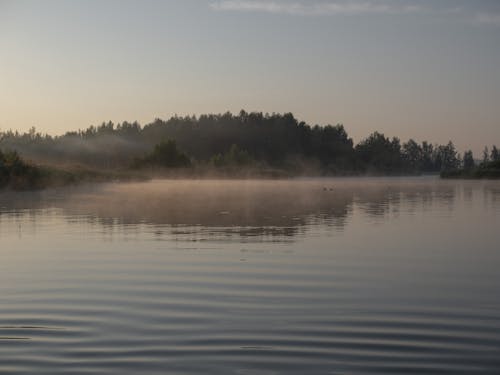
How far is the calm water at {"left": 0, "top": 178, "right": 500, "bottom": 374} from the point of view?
8172mm

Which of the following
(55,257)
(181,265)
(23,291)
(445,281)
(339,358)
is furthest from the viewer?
(55,257)

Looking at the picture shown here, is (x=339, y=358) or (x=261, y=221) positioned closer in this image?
(x=339, y=358)

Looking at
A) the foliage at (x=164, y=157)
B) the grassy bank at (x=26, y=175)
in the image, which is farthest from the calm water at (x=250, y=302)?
the foliage at (x=164, y=157)

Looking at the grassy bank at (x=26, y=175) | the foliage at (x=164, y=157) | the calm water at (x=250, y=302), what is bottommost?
the calm water at (x=250, y=302)

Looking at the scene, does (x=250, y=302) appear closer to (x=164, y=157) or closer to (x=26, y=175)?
(x=26, y=175)

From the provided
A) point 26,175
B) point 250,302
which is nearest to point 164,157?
point 26,175

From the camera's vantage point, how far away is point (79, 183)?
8544 cm

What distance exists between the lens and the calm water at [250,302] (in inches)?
322

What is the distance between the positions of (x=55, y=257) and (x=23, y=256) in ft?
3.04

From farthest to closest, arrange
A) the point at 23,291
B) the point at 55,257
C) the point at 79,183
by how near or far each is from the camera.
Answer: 1. the point at 79,183
2. the point at 55,257
3. the point at 23,291

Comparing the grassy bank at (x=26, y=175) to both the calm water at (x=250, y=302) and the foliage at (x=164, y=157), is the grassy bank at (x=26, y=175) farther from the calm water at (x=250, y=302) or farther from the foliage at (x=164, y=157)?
the foliage at (x=164, y=157)

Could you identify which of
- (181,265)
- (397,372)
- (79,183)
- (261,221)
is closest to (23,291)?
(181,265)

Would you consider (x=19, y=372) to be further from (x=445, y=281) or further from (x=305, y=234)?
(x=305, y=234)

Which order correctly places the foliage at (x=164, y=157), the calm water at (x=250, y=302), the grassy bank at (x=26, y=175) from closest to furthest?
1. the calm water at (x=250, y=302)
2. the grassy bank at (x=26, y=175)
3. the foliage at (x=164, y=157)
